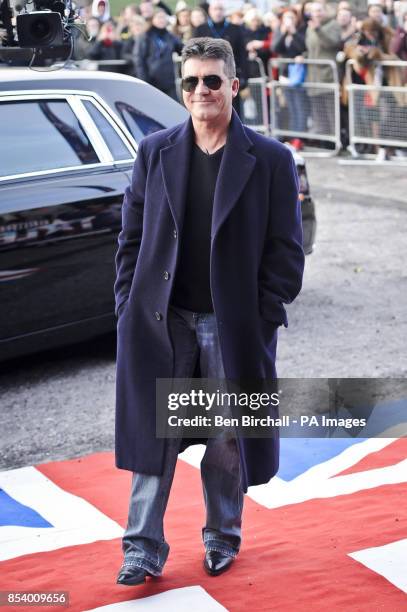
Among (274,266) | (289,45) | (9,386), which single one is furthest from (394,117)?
(274,266)

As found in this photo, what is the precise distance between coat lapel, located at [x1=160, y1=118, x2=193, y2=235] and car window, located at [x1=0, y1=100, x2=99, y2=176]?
118 inches

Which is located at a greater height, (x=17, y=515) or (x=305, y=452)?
(x=17, y=515)

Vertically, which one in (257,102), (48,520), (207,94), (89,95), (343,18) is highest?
(207,94)

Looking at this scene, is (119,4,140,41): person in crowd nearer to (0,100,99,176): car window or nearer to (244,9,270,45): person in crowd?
(244,9,270,45): person in crowd

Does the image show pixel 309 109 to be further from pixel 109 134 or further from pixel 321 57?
pixel 109 134

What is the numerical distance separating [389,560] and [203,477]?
0.76 meters

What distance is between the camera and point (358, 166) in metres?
15.9

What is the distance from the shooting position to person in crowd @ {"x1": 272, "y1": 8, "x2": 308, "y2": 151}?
17.2 meters

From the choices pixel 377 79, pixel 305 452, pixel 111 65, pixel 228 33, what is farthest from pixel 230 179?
pixel 111 65

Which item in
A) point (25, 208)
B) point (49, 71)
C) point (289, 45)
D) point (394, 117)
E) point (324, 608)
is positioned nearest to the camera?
point (324, 608)

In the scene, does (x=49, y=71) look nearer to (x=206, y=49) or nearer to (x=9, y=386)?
(x=9, y=386)

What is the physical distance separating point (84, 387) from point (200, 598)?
10.4 feet

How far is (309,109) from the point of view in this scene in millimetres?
17141

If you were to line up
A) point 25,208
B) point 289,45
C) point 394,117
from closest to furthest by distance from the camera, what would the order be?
point 25,208 < point 394,117 < point 289,45
